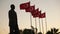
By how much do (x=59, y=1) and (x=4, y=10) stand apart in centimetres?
453

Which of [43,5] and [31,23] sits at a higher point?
[43,5]

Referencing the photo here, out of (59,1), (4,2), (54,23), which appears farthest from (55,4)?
(4,2)

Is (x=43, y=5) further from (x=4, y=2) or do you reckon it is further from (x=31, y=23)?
(x=4, y=2)

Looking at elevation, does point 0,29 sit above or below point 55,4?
below

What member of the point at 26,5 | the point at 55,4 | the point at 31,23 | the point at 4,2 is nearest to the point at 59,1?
the point at 55,4

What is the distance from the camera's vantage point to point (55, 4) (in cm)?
1802

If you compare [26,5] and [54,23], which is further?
[54,23]

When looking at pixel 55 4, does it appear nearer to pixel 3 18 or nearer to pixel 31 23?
pixel 31 23

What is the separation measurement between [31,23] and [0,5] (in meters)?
2.83

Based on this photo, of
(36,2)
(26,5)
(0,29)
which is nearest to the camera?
(26,5)

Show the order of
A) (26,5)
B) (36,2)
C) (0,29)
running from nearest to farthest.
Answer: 1. (26,5)
2. (0,29)
3. (36,2)

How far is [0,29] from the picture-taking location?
1678cm

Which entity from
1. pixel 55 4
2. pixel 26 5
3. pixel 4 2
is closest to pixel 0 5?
pixel 4 2

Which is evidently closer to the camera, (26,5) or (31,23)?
(26,5)
